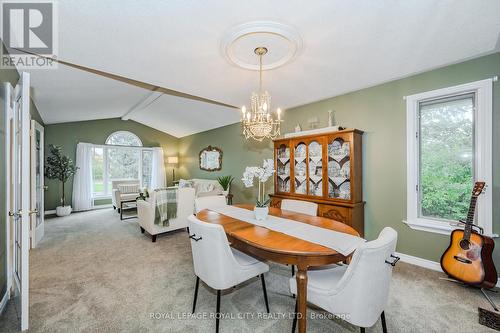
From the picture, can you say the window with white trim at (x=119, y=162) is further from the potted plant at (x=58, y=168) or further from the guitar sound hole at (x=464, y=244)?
the guitar sound hole at (x=464, y=244)

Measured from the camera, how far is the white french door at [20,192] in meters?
1.64

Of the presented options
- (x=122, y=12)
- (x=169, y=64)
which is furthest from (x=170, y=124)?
(x=122, y=12)

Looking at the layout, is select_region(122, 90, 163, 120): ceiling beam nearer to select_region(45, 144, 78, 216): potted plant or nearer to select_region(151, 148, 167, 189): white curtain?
select_region(151, 148, 167, 189): white curtain

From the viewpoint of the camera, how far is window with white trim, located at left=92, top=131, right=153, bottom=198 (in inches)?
274

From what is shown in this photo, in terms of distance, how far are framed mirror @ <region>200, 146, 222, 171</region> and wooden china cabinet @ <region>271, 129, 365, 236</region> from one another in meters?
2.91

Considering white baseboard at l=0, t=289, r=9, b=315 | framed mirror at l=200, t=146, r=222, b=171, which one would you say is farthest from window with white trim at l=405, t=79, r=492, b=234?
framed mirror at l=200, t=146, r=222, b=171

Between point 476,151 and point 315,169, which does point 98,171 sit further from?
point 476,151

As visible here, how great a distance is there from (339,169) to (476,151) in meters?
1.45

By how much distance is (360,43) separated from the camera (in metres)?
2.22

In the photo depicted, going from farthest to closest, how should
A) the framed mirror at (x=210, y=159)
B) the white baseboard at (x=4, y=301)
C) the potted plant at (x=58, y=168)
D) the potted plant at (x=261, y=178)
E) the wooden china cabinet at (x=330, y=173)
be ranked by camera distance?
the framed mirror at (x=210, y=159) < the potted plant at (x=58, y=168) < the wooden china cabinet at (x=330, y=173) < the potted plant at (x=261, y=178) < the white baseboard at (x=4, y=301)

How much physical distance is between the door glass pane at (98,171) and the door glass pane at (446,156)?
8.16 m

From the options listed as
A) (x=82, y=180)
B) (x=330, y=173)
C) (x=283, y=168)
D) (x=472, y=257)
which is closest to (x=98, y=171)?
(x=82, y=180)

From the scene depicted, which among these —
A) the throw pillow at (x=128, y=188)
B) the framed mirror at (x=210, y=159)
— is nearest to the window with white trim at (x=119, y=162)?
the throw pillow at (x=128, y=188)

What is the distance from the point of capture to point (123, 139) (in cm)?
741
